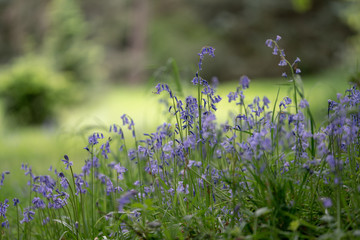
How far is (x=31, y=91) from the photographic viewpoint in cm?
1163

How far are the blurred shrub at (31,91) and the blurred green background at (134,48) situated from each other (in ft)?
0.09

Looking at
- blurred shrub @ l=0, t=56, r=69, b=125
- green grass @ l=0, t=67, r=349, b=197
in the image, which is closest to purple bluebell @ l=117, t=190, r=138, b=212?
green grass @ l=0, t=67, r=349, b=197

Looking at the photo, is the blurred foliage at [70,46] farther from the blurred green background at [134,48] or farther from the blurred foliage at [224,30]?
the blurred foliage at [224,30]

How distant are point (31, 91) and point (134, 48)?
1544 centimetres

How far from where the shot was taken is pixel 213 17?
24.9 meters

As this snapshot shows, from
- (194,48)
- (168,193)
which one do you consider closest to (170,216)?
(168,193)

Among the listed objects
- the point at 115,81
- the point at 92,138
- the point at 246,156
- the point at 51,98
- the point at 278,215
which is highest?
the point at 115,81

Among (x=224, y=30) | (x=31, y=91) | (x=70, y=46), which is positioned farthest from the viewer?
(x=224, y=30)

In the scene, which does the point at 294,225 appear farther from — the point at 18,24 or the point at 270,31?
the point at 18,24

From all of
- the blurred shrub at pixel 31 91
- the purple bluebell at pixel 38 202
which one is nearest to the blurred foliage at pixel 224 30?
the blurred shrub at pixel 31 91

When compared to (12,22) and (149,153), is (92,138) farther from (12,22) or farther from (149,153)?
(12,22)

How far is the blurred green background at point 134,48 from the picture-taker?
475 inches

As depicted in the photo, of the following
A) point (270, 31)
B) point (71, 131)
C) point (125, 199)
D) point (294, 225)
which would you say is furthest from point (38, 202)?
point (270, 31)

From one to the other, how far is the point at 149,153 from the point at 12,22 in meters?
28.6
